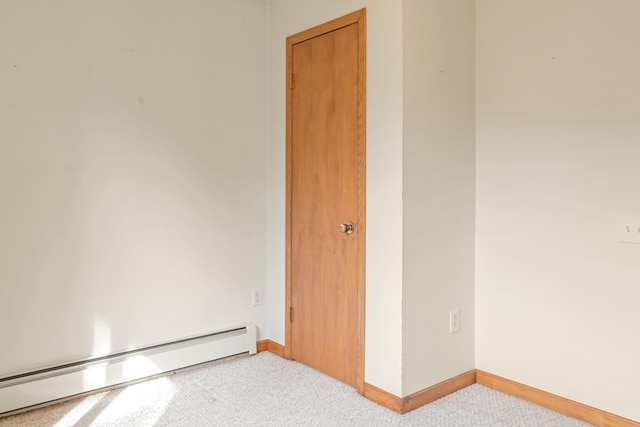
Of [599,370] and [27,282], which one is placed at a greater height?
[27,282]

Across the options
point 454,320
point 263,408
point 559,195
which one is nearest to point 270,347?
point 263,408

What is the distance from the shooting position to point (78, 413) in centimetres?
210

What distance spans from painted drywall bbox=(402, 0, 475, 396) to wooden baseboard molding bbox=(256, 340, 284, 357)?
0.97 m

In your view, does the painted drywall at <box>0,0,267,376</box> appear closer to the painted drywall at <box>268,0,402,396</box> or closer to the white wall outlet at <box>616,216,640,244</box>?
the painted drywall at <box>268,0,402,396</box>

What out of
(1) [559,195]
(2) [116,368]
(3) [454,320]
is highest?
(1) [559,195]

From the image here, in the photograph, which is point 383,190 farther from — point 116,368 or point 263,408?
point 116,368

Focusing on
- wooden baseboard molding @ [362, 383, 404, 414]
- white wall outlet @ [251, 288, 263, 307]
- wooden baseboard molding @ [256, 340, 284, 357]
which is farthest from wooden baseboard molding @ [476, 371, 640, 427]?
white wall outlet @ [251, 288, 263, 307]

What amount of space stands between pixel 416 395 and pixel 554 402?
0.64 metres

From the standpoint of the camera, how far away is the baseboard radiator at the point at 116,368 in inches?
82.5

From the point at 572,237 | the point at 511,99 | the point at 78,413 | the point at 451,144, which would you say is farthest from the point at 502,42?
the point at 78,413

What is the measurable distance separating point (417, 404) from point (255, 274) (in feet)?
4.15

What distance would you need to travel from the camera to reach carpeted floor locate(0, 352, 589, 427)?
2043 mm

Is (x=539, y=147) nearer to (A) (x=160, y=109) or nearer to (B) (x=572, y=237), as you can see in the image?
(B) (x=572, y=237)

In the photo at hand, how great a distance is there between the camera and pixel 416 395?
2195 millimetres
